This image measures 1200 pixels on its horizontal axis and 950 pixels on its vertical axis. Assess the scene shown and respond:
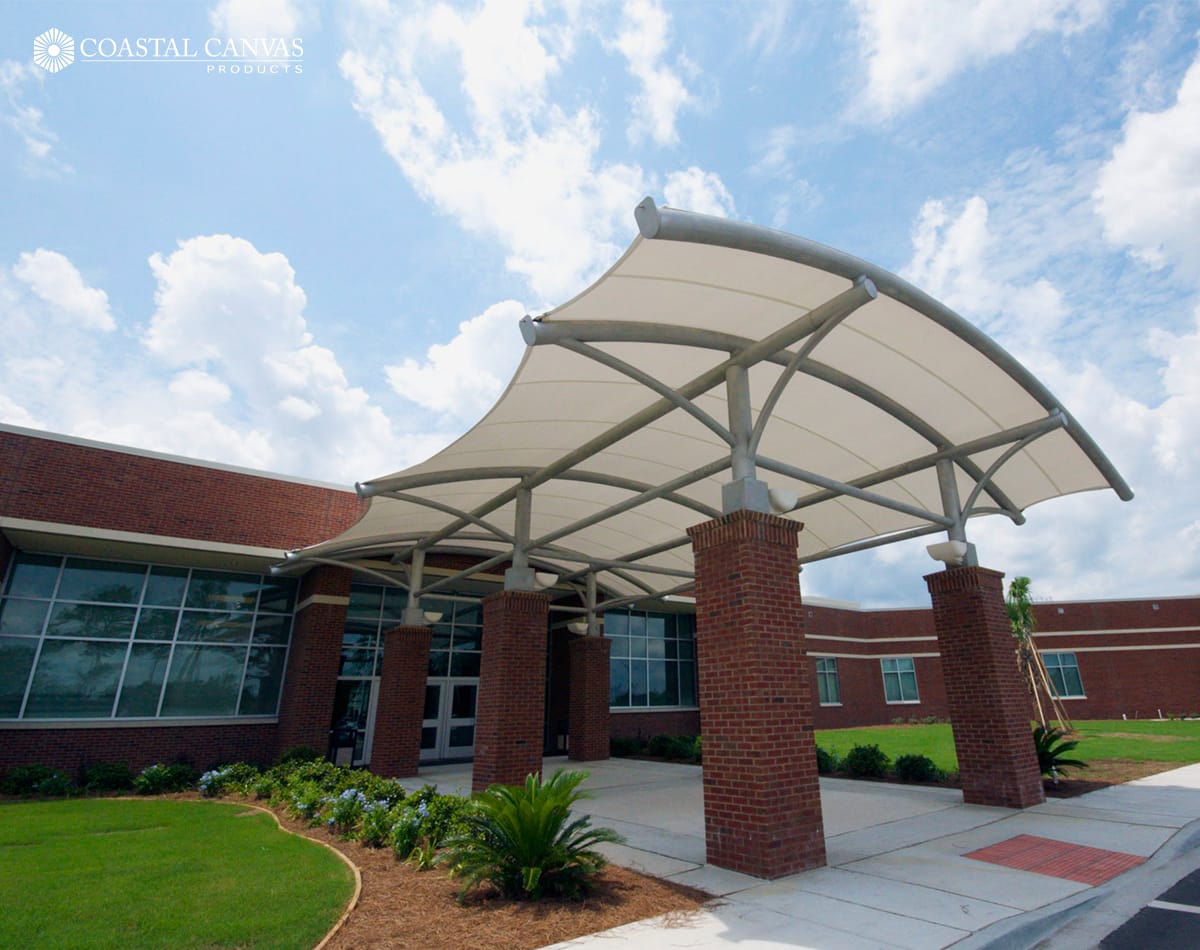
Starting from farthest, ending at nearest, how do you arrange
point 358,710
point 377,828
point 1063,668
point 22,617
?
1. point 1063,668
2. point 358,710
3. point 22,617
4. point 377,828

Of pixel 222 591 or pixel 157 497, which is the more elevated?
pixel 157 497

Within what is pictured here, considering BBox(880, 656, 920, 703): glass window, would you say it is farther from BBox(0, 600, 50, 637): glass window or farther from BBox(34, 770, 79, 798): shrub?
Result: BBox(0, 600, 50, 637): glass window

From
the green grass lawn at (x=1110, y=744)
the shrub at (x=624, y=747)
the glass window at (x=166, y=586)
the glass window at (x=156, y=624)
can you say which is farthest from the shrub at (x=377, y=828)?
the shrub at (x=624, y=747)

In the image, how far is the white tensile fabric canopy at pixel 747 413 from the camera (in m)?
6.89

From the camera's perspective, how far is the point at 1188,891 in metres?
A: 5.92

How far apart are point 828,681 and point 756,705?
2995 centimetres

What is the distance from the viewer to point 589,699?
62.7ft

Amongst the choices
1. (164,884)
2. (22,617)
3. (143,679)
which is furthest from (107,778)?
(164,884)

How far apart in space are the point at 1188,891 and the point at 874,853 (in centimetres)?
267

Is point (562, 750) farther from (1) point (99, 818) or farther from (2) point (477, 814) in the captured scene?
(2) point (477, 814)

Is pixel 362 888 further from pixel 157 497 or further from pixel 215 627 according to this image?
pixel 157 497

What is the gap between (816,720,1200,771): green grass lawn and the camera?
15.8 metres

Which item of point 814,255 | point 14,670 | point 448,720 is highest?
point 814,255

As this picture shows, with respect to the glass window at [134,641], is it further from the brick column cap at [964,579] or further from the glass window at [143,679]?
the brick column cap at [964,579]
